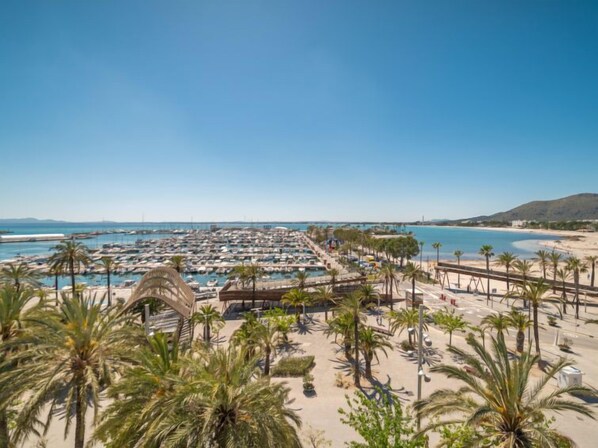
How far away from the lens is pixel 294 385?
20.0 m

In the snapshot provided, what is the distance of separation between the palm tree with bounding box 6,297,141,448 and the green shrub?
12793 mm

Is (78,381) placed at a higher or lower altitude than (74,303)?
lower

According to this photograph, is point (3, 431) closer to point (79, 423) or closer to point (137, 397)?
point (79, 423)

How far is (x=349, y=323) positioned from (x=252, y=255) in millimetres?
78834

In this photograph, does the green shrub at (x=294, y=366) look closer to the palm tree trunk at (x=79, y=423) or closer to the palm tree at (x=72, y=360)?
the palm tree trunk at (x=79, y=423)

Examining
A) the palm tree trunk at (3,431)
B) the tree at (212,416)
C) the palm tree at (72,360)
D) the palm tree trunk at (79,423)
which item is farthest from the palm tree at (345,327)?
the palm tree trunk at (3,431)

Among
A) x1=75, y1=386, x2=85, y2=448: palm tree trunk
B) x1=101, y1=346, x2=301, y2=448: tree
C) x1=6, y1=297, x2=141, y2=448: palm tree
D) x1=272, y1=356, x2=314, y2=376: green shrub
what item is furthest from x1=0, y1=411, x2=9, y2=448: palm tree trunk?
x1=272, y1=356, x2=314, y2=376: green shrub

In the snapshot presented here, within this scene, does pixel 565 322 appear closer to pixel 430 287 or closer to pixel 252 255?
pixel 430 287

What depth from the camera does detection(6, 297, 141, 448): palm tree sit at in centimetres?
961

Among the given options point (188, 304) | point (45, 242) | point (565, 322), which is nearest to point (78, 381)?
point (188, 304)

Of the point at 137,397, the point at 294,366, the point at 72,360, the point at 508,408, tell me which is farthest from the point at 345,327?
the point at 72,360

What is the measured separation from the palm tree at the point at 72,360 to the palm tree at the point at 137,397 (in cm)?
68

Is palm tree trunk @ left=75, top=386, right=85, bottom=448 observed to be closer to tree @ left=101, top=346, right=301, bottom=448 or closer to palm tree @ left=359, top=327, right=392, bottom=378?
tree @ left=101, top=346, right=301, bottom=448

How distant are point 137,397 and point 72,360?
3228mm
